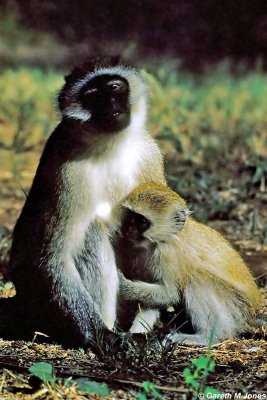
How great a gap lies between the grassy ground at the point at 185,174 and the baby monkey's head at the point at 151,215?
0.59 metres

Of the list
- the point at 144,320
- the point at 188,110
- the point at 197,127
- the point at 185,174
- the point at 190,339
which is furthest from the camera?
the point at 188,110

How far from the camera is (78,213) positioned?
407 centimetres

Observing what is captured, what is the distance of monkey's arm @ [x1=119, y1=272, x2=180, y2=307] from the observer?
4.16 metres

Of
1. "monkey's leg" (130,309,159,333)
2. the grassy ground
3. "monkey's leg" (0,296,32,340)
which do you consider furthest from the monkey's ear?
"monkey's leg" (0,296,32,340)

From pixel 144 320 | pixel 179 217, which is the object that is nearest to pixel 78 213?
pixel 179 217

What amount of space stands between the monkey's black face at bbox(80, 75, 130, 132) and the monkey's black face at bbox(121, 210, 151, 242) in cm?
43

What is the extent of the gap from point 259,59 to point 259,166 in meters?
2.28

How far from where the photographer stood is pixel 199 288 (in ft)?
13.6

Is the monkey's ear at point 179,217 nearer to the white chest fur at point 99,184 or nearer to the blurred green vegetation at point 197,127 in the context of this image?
the white chest fur at point 99,184

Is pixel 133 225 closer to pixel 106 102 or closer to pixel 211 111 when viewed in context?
pixel 106 102

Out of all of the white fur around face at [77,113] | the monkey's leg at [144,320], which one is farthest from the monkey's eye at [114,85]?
the monkey's leg at [144,320]

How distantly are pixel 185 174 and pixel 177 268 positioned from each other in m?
2.24

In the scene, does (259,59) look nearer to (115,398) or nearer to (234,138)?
(234,138)

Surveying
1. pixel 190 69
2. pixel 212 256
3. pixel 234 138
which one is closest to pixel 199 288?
pixel 212 256
